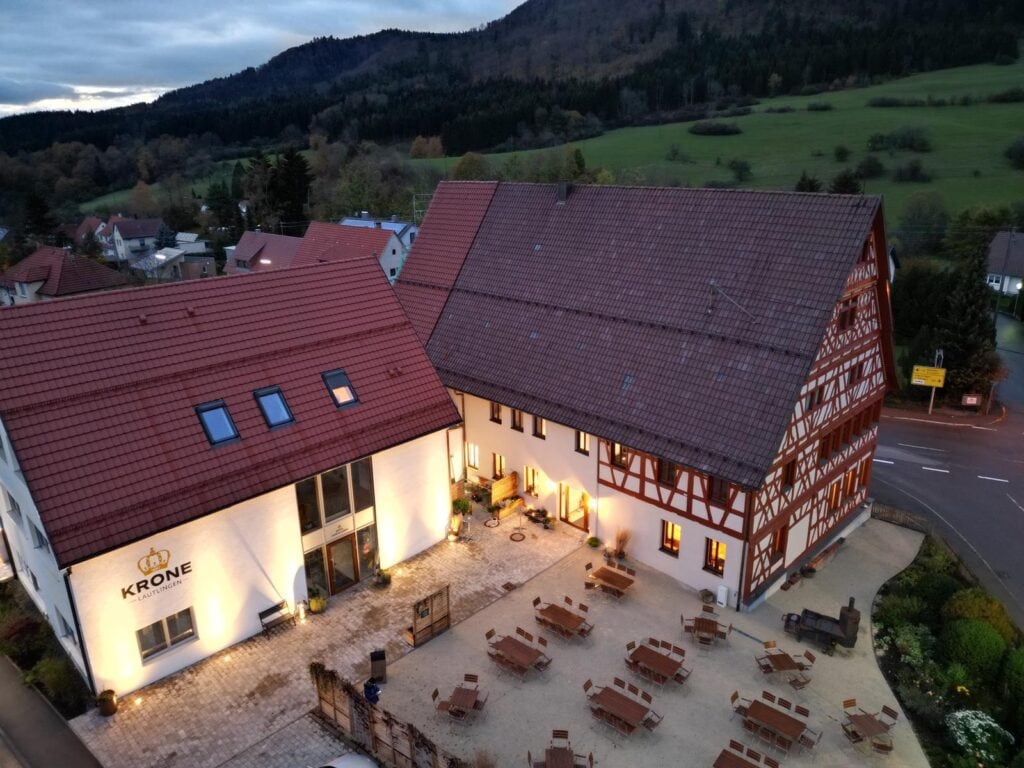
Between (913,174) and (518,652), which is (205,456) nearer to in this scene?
(518,652)

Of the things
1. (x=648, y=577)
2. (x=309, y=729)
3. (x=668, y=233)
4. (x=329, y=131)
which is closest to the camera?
(x=309, y=729)

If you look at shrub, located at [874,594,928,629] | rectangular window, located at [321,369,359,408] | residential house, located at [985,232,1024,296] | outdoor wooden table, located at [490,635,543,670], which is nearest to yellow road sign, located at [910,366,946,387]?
shrub, located at [874,594,928,629]

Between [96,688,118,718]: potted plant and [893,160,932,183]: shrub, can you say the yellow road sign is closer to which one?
[96,688,118,718]: potted plant

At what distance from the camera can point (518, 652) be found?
16.8 meters

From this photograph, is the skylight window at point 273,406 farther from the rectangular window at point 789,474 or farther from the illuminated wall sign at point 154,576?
the rectangular window at point 789,474

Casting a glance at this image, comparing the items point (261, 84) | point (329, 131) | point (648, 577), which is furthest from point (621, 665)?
point (261, 84)

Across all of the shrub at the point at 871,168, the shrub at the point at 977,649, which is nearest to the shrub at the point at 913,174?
the shrub at the point at 871,168

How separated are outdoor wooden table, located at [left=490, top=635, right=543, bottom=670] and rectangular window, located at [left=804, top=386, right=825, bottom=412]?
9650mm

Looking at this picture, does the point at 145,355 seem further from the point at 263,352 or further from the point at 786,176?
the point at 786,176

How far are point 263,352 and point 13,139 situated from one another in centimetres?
15297

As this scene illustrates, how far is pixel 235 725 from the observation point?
1520 cm

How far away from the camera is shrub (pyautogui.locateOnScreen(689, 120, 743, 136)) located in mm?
90938

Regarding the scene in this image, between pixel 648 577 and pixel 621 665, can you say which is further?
pixel 648 577

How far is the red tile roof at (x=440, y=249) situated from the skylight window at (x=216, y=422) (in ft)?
33.2
